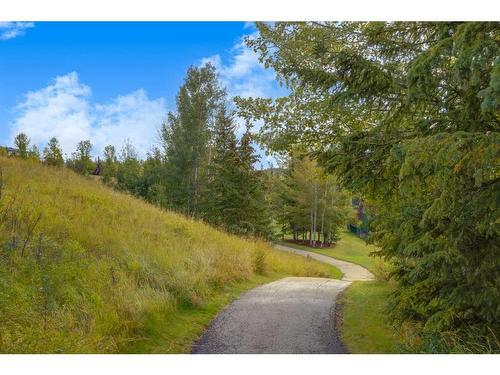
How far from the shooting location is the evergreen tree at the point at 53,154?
5832 mm

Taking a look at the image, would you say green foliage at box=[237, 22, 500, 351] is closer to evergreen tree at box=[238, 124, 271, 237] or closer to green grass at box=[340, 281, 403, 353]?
green grass at box=[340, 281, 403, 353]

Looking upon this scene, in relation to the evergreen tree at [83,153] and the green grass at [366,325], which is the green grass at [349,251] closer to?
the green grass at [366,325]

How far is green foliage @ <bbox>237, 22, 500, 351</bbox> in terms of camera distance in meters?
2.85

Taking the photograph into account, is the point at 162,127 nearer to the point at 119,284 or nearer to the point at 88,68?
the point at 88,68

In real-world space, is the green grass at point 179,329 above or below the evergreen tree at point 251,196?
below

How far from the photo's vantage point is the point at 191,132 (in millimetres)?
7746

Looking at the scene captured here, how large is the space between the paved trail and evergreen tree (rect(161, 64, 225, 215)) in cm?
270

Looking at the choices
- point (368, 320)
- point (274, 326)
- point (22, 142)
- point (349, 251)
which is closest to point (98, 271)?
point (22, 142)

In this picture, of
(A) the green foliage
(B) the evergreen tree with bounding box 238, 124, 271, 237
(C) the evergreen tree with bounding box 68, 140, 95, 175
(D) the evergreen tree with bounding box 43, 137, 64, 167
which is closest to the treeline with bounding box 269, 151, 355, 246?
(B) the evergreen tree with bounding box 238, 124, 271, 237

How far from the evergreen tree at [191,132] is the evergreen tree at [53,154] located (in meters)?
1.55

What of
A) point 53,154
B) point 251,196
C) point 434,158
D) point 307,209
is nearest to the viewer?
point 434,158

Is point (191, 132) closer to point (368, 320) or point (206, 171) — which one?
point (206, 171)

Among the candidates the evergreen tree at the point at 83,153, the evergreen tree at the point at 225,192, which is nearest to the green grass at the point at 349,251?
the evergreen tree at the point at 225,192

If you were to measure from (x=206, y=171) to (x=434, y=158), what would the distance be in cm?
858
